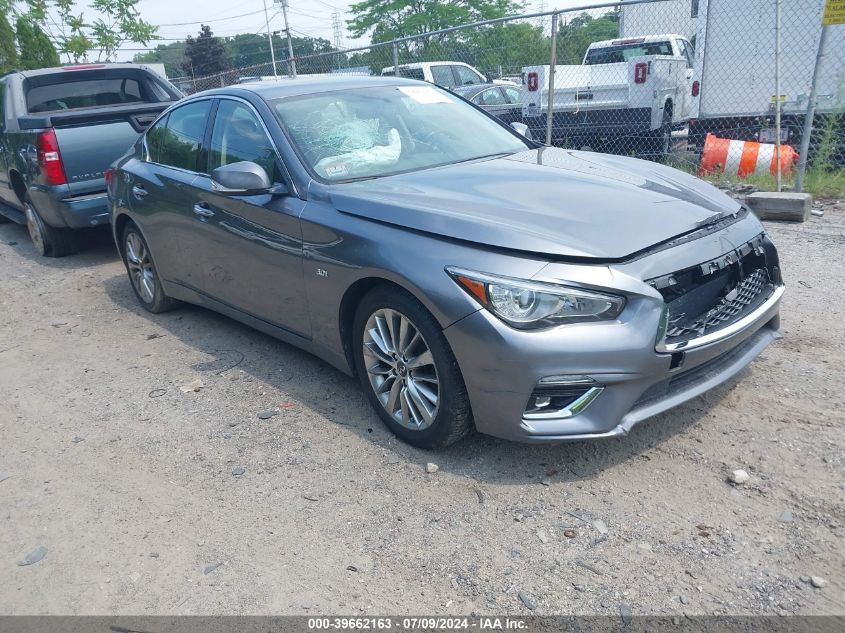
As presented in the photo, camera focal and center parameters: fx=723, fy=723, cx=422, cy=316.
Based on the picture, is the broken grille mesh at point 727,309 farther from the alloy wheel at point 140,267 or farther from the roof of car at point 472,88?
the roof of car at point 472,88

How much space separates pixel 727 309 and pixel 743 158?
256 inches

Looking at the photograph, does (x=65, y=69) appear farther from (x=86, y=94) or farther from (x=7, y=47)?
(x=7, y=47)

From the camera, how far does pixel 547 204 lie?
3359mm

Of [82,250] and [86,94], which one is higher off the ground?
[86,94]

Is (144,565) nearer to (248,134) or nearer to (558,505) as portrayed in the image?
(558,505)

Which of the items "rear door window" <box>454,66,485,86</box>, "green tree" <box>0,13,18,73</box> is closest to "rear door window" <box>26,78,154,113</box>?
"rear door window" <box>454,66,485,86</box>

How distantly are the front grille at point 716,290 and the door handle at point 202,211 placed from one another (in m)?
2.85

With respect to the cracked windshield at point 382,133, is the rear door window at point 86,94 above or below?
above

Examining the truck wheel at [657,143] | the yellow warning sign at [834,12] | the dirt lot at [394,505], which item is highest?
the yellow warning sign at [834,12]

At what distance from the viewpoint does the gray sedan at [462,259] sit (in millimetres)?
2928

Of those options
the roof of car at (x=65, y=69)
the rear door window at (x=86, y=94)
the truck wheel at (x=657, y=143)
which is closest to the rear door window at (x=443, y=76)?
the truck wheel at (x=657, y=143)

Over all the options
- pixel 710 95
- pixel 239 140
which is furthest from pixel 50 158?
pixel 710 95

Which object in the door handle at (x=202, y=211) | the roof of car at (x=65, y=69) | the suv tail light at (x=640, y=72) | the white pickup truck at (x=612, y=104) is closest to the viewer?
the door handle at (x=202, y=211)

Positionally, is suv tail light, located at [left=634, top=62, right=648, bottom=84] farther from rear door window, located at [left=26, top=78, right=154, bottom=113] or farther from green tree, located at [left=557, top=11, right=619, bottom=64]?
rear door window, located at [left=26, top=78, right=154, bottom=113]
